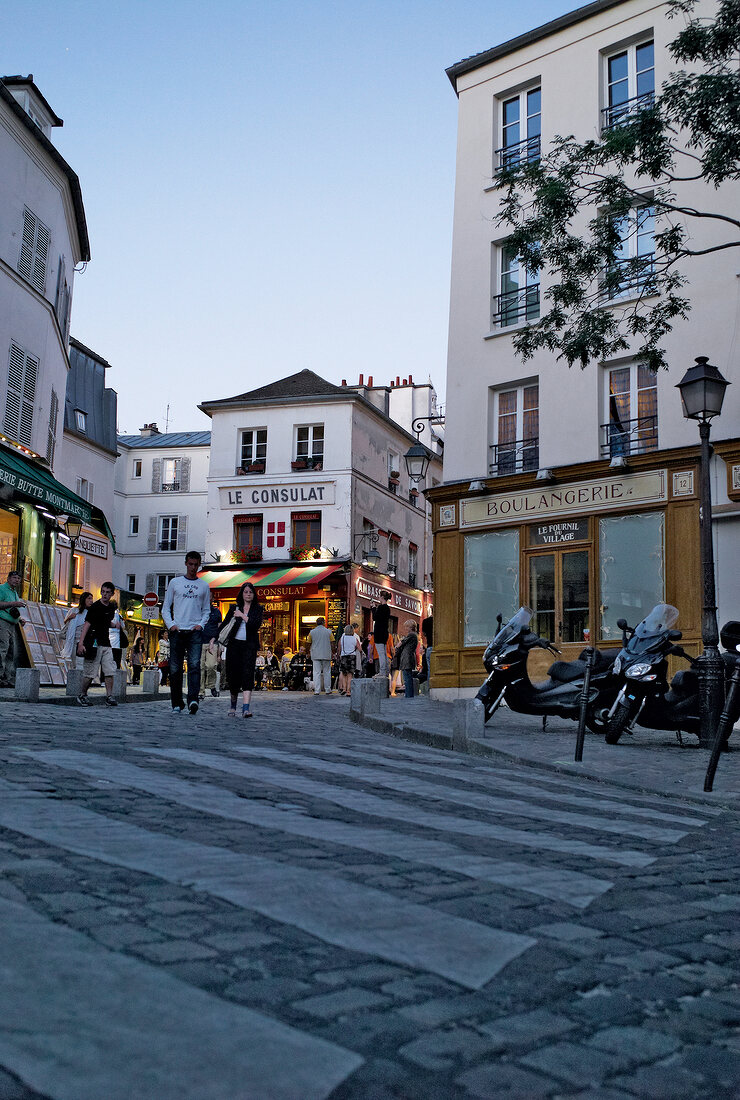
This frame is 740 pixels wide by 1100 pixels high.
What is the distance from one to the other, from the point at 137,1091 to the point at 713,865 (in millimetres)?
3775

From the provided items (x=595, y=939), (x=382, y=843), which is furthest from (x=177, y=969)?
(x=382, y=843)

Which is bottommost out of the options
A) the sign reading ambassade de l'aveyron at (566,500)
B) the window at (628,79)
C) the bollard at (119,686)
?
the bollard at (119,686)

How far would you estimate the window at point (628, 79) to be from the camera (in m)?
21.2

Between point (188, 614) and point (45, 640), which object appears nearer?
point (188, 614)

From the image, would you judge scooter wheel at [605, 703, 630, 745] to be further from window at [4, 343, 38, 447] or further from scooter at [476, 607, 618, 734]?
window at [4, 343, 38, 447]

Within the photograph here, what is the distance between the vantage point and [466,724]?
11797 mm

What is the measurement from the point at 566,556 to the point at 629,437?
2498 millimetres

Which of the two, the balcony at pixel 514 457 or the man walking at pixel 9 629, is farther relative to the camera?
the balcony at pixel 514 457

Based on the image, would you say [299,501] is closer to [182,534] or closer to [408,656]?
[182,534]

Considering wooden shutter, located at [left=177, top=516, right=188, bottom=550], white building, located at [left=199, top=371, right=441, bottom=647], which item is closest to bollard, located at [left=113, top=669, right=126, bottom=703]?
white building, located at [left=199, top=371, right=441, bottom=647]

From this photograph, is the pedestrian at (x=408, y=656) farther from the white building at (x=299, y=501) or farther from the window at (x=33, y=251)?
the white building at (x=299, y=501)

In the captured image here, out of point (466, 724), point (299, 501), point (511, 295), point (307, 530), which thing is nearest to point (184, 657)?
point (466, 724)

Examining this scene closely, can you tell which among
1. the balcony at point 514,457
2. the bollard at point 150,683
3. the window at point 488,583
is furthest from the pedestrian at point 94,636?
the balcony at point 514,457

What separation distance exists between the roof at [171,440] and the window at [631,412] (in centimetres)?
3443
